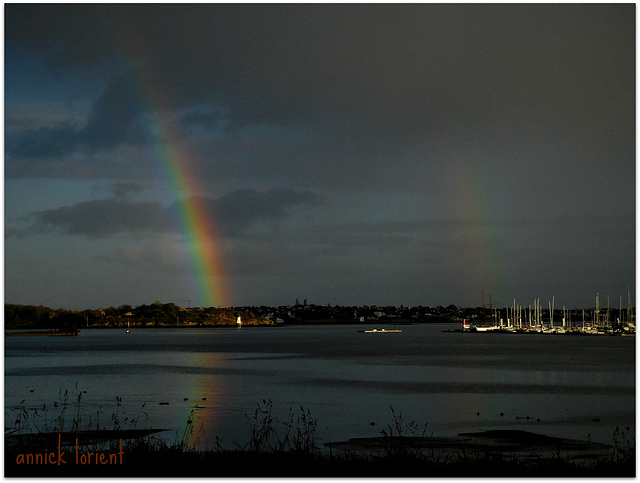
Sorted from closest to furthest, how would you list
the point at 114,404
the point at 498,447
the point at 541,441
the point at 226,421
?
1. the point at 498,447
2. the point at 541,441
3. the point at 226,421
4. the point at 114,404

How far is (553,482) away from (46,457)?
7823 mm

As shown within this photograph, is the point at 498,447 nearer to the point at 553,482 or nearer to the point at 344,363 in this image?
the point at 553,482

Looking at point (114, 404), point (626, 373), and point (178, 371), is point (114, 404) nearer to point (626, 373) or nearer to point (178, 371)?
point (178, 371)

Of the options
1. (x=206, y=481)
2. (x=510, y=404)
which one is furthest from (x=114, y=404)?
(x=206, y=481)

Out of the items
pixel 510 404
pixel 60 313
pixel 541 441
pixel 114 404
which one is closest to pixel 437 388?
pixel 510 404

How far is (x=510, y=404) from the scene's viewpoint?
29375mm

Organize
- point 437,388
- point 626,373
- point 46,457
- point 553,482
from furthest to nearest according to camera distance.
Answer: point 626,373
point 437,388
point 46,457
point 553,482

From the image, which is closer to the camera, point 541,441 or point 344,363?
point 541,441

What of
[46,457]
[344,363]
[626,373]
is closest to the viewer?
[46,457]

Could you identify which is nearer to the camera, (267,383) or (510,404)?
(510,404)

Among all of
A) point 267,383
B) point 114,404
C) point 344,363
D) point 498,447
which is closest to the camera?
point 498,447

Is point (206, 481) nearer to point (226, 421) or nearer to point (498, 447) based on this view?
point (498, 447)

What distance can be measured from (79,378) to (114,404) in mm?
15030

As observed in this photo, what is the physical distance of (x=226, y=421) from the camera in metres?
22.9
